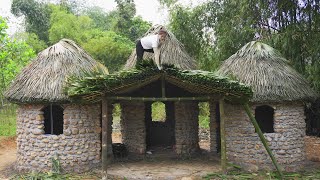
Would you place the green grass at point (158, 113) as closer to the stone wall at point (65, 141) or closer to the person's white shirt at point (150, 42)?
the stone wall at point (65, 141)

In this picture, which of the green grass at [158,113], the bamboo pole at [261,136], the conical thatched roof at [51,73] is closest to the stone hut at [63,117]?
the conical thatched roof at [51,73]

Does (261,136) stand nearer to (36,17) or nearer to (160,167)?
(160,167)

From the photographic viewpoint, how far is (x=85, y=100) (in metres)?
10.4

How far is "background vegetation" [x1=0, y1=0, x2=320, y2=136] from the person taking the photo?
12969mm

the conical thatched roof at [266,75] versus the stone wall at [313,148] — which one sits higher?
the conical thatched roof at [266,75]

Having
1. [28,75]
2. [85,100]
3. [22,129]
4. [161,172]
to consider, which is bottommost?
[161,172]

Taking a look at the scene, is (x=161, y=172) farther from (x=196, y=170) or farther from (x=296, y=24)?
(x=296, y=24)

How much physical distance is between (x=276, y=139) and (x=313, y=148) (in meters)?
4.30

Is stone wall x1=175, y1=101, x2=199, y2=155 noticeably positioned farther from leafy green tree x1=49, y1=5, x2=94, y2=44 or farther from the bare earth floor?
leafy green tree x1=49, y1=5, x2=94, y2=44

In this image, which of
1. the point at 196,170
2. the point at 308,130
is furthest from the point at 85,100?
the point at 308,130

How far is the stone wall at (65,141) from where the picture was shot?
11.0m

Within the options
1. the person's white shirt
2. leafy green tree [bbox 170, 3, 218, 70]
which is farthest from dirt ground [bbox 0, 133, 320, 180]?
leafy green tree [bbox 170, 3, 218, 70]

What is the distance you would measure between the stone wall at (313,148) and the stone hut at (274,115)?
1577mm

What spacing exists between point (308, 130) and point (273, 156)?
6.35m
